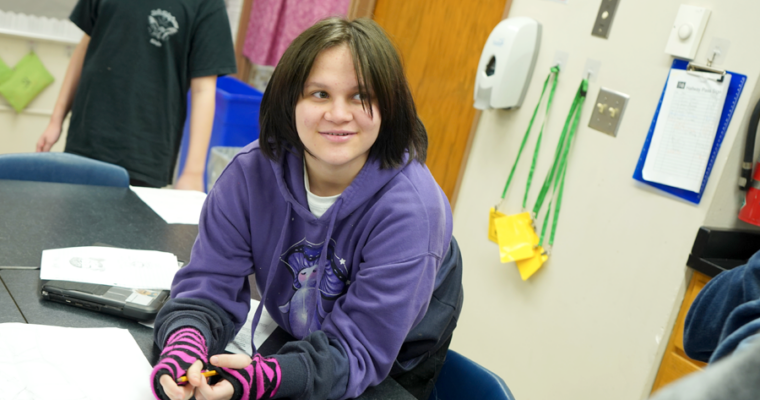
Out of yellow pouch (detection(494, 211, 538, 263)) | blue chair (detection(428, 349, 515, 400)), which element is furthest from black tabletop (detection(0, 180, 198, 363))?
yellow pouch (detection(494, 211, 538, 263))

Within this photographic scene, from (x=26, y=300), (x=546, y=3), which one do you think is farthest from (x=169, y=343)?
(x=546, y=3)

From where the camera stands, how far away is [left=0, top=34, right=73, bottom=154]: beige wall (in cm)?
296

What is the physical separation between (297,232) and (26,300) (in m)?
0.46

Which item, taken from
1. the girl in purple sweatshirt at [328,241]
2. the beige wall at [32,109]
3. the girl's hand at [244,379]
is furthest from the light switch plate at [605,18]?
the beige wall at [32,109]

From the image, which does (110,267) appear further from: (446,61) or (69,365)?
(446,61)

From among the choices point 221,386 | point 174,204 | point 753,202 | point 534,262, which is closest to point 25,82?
point 174,204

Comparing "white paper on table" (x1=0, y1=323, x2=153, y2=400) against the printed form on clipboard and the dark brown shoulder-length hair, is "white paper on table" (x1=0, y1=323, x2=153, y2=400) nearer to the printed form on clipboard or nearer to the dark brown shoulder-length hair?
the dark brown shoulder-length hair

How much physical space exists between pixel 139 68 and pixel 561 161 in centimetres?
137

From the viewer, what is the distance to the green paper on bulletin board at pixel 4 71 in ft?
9.50

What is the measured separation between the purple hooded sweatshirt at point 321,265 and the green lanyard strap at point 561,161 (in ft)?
3.46

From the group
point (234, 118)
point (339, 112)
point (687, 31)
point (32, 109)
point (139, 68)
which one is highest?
point (687, 31)

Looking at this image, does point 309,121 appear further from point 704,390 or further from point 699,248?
point 699,248

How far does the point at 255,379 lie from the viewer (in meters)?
0.84

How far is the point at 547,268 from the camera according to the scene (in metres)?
2.09
